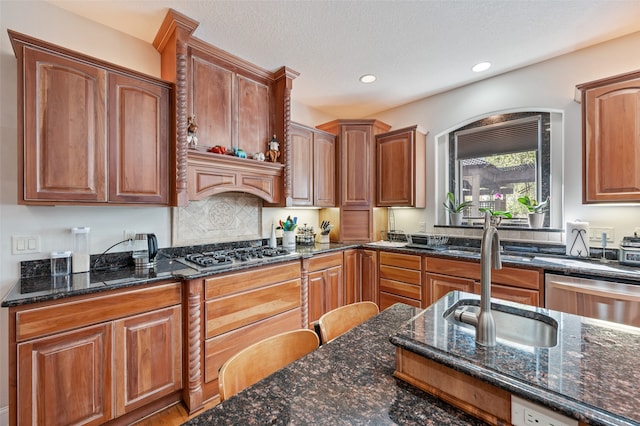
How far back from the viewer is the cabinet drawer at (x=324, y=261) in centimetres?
278

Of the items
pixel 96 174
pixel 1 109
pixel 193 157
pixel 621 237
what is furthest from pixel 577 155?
pixel 1 109

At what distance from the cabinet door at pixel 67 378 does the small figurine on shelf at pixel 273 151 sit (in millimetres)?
1831

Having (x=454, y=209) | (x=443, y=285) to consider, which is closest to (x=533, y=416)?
(x=443, y=285)

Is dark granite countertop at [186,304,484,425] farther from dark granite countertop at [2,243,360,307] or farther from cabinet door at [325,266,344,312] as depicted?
cabinet door at [325,266,344,312]

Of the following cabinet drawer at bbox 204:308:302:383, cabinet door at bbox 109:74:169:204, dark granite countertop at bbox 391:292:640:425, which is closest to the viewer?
dark granite countertop at bbox 391:292:640:425

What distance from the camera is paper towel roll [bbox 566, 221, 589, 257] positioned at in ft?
7.56

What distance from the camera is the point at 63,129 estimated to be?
1.63m

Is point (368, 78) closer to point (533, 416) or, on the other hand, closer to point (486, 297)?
point (486, 297)

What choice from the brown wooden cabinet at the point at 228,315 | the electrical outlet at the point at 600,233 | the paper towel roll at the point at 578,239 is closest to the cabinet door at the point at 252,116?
the brown wooden cabinet at the point at 228,315

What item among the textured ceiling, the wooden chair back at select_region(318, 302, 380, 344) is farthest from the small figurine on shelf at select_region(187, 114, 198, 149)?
the wooden chair back at select_region(318, 302, 380, 344)

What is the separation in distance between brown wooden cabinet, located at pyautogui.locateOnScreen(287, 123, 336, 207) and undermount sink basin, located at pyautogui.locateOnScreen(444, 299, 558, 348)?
2.02 metres

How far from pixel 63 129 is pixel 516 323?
2.55 metres

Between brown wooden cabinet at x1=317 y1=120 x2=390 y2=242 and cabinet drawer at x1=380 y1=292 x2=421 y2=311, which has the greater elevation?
brown wooden cabinet at x1=317 y1=120 x2=390 y2=242

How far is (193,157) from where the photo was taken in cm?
214
